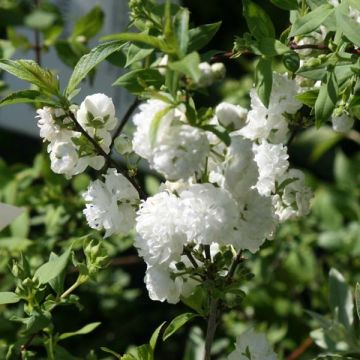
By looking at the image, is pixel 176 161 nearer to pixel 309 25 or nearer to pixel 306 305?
pixel 309 25

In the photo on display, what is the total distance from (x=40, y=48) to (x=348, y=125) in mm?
779

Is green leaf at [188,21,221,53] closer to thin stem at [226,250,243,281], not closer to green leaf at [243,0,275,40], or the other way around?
green leaf at [243,0,275,40]

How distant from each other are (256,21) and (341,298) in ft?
2.07

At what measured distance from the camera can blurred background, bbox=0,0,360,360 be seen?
4.86 feet

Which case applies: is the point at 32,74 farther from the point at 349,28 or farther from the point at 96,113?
the point at 349,28

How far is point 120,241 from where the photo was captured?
151 centimetres

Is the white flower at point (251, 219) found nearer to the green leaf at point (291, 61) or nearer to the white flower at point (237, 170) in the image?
the white flower at point (237, 170)

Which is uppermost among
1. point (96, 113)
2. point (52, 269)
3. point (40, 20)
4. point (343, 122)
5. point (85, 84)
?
point (96, 113)

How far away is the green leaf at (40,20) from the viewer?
171cm

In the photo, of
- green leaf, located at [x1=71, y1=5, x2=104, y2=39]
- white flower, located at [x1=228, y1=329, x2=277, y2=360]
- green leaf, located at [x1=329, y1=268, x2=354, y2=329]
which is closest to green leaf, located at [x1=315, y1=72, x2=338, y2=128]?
white flower, located at [x1=228, y1=329, x2=277, y2=360]

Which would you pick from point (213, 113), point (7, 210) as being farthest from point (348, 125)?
point (7, 210)

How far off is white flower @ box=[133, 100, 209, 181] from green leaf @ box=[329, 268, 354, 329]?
27.9 inches

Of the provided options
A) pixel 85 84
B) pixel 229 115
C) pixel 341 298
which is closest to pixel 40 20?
pixel 85 84

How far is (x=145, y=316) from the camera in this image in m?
2.05
